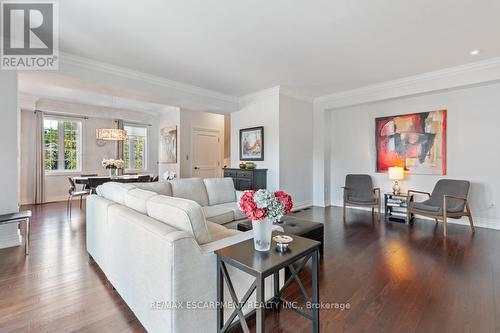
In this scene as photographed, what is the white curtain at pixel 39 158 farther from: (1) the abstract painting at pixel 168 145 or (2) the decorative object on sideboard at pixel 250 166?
(2) the decorative object on sideboard at pixel 250 166

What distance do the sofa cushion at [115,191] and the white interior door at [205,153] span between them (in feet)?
14.0

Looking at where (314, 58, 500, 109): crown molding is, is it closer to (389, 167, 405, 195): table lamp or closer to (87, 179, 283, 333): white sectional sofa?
(389, 167, 405, 195): table lamp

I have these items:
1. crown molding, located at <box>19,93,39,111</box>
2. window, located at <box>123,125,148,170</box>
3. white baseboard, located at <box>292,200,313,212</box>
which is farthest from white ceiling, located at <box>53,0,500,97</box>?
window, located at <box>123,125,148,170</box>

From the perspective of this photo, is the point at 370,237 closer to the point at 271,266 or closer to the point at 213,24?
the point at 271,266

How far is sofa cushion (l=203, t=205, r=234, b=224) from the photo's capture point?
3252 mm

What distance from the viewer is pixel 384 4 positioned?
8.00 ft

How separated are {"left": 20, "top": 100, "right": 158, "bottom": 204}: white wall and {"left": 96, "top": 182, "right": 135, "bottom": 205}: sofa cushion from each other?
5167mm

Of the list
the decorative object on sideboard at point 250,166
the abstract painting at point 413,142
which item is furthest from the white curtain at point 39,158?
the abstract painting at point 413,142

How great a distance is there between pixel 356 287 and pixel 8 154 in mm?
4567

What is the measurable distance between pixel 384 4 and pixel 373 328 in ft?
9.72

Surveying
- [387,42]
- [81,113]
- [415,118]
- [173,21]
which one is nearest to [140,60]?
[173,21]

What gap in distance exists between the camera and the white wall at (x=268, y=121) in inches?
208

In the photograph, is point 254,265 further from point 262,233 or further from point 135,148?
point 135,148

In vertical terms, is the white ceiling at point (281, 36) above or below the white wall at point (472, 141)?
above
